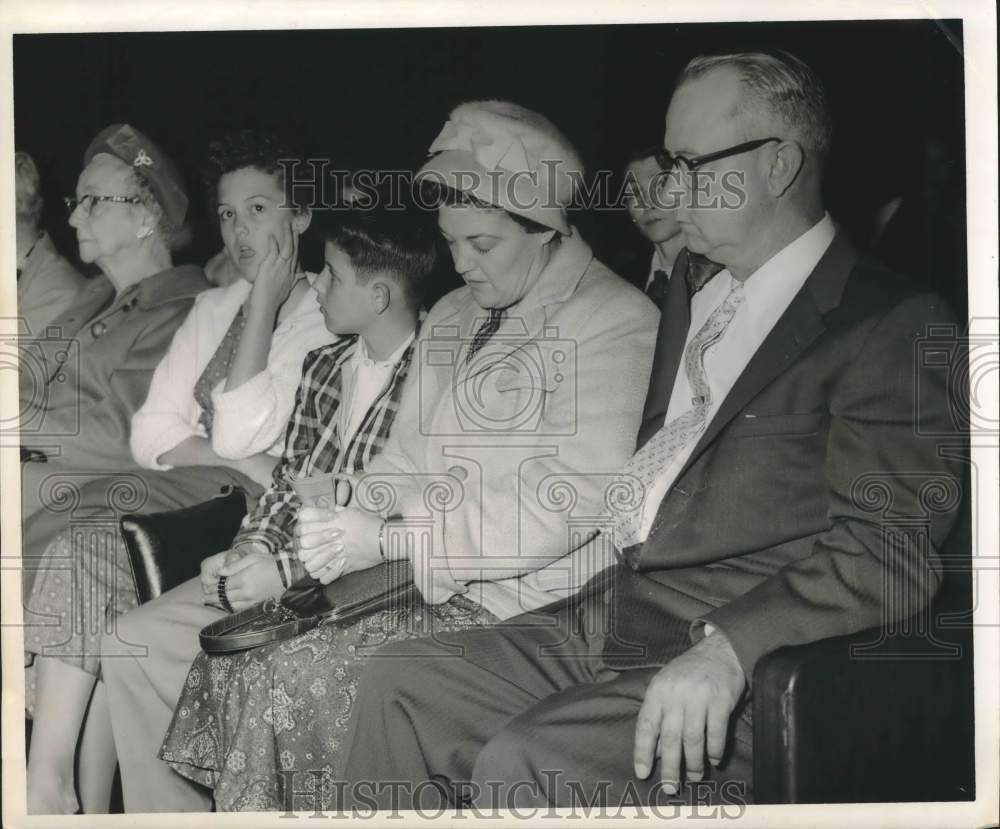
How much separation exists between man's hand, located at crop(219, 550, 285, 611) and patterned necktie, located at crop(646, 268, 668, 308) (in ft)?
3.92

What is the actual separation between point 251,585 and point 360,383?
59cm

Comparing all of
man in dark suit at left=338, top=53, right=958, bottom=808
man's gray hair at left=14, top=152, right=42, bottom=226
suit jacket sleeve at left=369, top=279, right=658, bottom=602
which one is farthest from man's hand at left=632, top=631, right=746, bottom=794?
man's gray hair at left=14, top=152, right=42, bottom=226

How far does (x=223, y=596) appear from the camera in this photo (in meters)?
3.25

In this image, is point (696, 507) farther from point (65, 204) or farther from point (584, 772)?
point (65, 204)

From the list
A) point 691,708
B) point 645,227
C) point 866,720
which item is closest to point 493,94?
point 645,227

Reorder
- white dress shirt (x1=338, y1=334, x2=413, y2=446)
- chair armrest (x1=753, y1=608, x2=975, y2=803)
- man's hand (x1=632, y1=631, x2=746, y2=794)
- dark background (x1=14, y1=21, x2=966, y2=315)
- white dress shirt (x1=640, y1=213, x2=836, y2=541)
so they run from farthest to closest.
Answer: white dress shirt (x1=338, y1=334, x2=413, y2=446) < dark background (x1=14, y1=21, x2=966, y2=315) < white dress shirt (x1=640, y1=213, x2=836, y2=541) < man's hand (x1=632, y1=631, x2=746, y2=794) < chair armrest (x1=753, y1=608, x2=975, y2=803)

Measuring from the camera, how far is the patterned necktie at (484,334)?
323 centimetres

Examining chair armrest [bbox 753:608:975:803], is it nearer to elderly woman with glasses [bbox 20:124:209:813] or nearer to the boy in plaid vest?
the boy in plaid vest

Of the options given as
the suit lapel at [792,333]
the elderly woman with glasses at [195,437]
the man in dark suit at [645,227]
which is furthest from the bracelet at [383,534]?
the man in dark suit at [645,227]

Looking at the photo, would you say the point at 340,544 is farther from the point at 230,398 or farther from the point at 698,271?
the point at 698,271

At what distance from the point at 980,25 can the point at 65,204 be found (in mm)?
2440

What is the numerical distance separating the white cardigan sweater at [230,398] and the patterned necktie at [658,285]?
842 millimetres

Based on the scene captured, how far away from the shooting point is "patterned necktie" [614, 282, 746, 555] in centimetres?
310

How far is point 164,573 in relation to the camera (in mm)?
3289
